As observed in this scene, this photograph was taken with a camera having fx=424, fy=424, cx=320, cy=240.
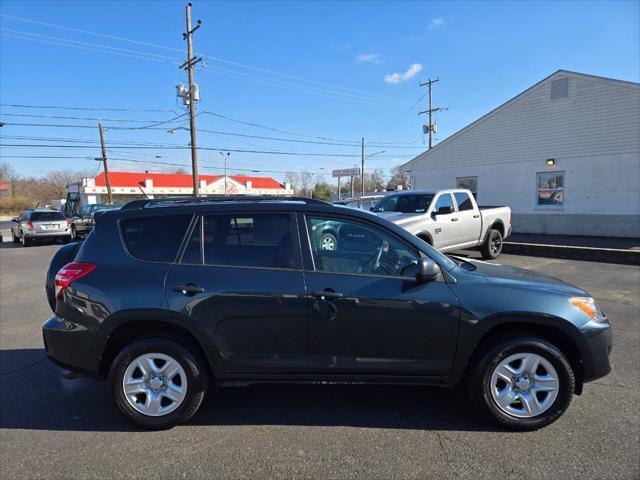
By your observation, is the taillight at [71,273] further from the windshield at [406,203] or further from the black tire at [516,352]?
the windshield at [406,203]

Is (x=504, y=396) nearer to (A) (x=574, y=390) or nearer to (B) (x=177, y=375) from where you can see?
(A) (x=574, y=390)

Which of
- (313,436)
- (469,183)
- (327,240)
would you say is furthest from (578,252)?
(313,436)

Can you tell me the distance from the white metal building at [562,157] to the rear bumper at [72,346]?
60.6 ft

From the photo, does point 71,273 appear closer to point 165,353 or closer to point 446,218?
point 165,353

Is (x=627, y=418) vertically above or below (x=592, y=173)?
below

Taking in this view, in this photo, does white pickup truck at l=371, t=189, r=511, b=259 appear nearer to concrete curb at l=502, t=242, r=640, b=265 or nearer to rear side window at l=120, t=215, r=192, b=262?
concrete curb at l=502, t=242, r=640, b=265

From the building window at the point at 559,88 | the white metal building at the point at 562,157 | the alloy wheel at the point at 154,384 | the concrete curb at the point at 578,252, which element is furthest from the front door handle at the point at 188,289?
the building window at the point at 559,88

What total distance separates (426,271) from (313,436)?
149 cm

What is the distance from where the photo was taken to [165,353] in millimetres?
3250

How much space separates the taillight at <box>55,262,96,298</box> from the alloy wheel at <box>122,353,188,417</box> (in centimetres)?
79

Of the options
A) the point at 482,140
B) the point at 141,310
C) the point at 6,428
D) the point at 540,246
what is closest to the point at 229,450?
the point at 141,310

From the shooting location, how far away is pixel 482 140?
66.5ft

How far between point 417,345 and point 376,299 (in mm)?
470

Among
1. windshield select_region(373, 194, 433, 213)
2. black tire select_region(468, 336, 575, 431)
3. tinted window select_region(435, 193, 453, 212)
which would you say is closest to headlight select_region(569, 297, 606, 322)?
black tire select_region(468, 336, 575, 431)
